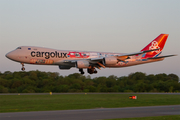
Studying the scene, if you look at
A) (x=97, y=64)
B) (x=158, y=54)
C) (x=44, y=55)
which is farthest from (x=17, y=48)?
(x=158, y=54)

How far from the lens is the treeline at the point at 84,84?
8512cm

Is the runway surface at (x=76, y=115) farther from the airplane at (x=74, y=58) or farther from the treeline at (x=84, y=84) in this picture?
the treeline at (x=84, y=84)

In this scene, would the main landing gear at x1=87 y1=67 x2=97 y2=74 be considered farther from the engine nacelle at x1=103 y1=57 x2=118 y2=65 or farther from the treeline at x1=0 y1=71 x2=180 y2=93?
the treeline at x1=0 y1=71 x2=180 y2=93

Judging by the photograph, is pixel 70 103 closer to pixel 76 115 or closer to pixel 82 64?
pixel 82 64

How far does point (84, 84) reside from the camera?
9262 cm

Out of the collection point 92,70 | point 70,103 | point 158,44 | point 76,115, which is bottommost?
point 76,115

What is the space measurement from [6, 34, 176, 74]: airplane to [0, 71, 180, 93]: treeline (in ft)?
93.7

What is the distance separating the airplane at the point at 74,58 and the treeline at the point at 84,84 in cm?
2855

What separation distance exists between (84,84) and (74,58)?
1718 inches

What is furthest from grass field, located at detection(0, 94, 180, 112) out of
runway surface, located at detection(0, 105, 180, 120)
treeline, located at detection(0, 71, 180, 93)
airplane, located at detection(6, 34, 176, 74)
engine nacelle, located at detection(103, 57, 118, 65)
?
treeline, located at detection(0, 71, 180, 93)

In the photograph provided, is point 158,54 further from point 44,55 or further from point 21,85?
point 21,85

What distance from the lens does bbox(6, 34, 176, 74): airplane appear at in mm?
46969

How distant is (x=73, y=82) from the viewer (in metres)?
91.1

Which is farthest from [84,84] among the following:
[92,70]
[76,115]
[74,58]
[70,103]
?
[76,115]
